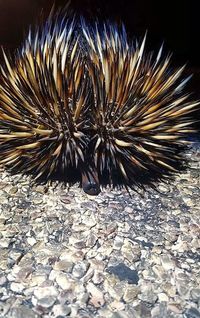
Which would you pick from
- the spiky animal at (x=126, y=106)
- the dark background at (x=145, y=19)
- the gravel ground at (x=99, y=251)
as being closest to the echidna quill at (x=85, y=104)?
the spiky animal at (x=126, y=106)

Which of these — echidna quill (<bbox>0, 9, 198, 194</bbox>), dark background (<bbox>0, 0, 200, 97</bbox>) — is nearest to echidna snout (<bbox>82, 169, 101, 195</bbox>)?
echidna quill (<bbox>0, 9, 198, 194</bbox>)

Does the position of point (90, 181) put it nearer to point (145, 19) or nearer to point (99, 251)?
point (99, 251)

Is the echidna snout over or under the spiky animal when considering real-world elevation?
under

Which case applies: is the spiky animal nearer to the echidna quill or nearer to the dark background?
the echidna quill

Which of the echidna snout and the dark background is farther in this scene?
the dark background

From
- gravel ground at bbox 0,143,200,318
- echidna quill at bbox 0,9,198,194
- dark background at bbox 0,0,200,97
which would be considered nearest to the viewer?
gravel ground at bbox 0,143,200,318

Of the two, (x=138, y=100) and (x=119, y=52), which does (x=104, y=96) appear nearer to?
(x=138, y=100)

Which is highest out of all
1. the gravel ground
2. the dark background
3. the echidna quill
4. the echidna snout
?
the dark background

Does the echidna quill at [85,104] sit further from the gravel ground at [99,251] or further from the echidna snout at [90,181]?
the gravel ground at [99,251]
